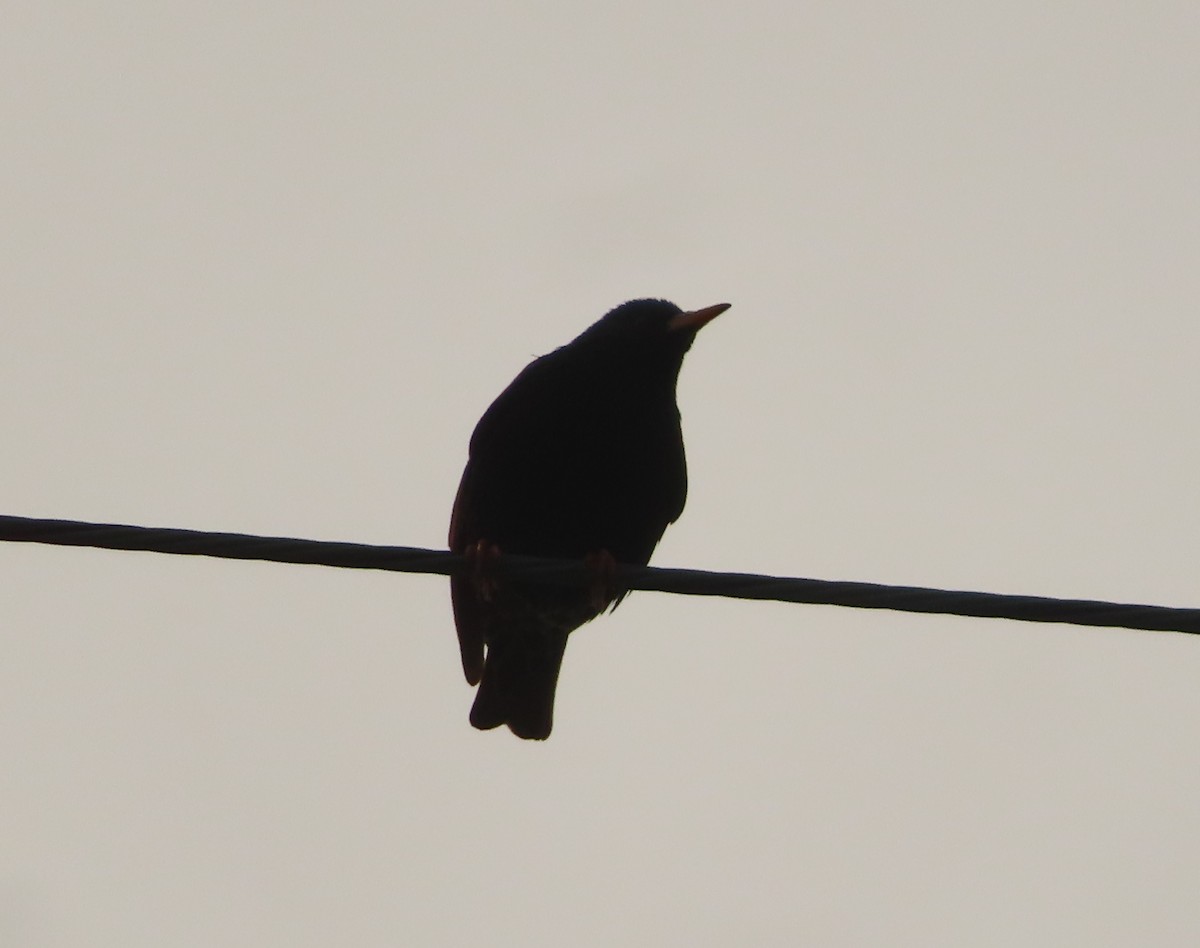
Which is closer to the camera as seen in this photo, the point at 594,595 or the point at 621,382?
the point at 594,595

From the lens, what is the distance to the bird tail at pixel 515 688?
546 centimetres

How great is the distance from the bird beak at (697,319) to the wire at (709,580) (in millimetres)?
2461

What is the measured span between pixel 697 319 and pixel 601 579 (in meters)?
2.27

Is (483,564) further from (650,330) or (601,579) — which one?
(650,330)

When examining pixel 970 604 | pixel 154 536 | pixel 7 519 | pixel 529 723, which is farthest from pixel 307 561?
pixel 529 723

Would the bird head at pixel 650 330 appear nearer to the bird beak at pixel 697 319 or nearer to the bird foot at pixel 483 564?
the bird beak at pixel 697 319

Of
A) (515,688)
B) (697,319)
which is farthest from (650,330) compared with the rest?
(515,688)

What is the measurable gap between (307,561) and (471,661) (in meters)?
2.37

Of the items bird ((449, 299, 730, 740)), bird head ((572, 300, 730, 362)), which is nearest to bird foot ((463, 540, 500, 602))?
bird ((449, 299, 730, 740))

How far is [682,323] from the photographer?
18.0 feet

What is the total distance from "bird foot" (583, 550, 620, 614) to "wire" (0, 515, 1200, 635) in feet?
0.69

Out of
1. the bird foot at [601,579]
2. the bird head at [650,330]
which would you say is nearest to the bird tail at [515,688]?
the bird foot at [601,579]

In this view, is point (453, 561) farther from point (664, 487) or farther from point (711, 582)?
point (664, 487)

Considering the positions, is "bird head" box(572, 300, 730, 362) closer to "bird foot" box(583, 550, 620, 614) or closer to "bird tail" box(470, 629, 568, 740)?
"bird foot" box(583, 550, 620, 614)
